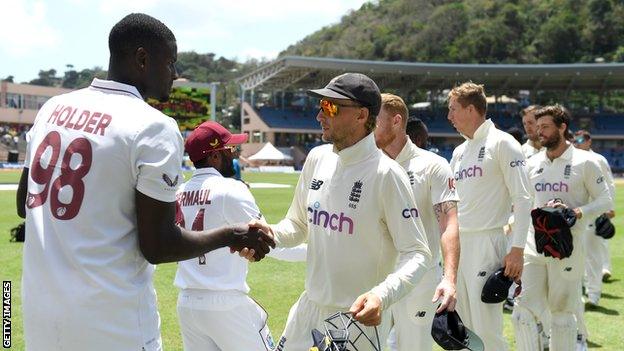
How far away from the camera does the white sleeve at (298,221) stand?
4402mm

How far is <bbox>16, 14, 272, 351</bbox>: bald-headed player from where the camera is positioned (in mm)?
2865

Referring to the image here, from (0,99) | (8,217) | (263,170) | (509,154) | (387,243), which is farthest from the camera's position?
(0,99)

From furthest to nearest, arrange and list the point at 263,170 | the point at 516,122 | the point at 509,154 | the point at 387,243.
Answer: the point at 516,122
the point at 263,170
the point at 509,154
the point at 387,243

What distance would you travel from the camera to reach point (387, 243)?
4.02 meters

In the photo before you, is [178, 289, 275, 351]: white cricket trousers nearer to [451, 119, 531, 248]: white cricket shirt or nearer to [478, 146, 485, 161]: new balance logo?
[451, 119, 531, 248]: white cricket shirt

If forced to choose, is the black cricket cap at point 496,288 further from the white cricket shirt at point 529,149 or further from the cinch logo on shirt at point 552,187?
the white cricket shirt at point 529,149

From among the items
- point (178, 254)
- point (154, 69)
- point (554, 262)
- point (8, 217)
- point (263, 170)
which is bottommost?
point (263, 170)

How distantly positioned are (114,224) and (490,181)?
437 centimetres

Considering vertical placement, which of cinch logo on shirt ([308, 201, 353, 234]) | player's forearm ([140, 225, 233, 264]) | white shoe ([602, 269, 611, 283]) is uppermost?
player's forearm ([140, 225, 233, 264])

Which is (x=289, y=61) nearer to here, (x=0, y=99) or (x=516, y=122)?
(x=516, y=122)

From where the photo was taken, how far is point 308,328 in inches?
161

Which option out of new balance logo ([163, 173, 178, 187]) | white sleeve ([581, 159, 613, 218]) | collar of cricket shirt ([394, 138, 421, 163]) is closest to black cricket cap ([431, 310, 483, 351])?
collar of cricket shirt ([394, 138, 421, 163])

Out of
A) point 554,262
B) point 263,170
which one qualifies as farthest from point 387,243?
point 263,170

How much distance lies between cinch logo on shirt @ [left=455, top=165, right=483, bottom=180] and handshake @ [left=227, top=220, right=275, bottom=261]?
11.4 feet
